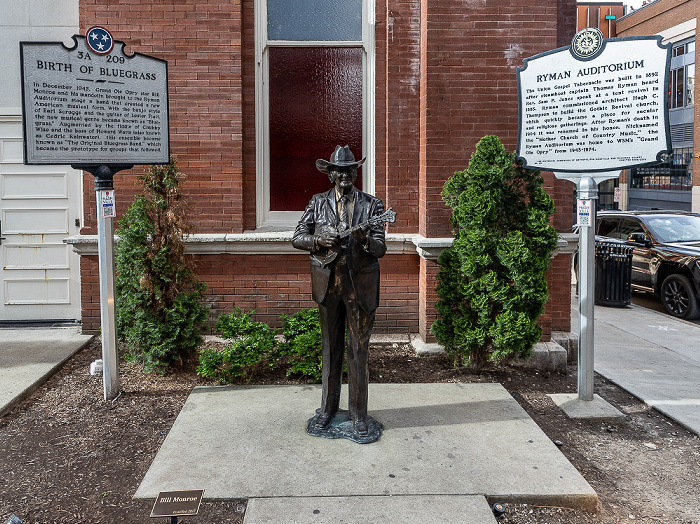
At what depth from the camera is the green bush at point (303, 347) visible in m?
6.18

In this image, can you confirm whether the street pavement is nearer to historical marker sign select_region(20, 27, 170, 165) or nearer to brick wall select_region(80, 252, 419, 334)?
brick wall select_region(80, 252, 419, 334)

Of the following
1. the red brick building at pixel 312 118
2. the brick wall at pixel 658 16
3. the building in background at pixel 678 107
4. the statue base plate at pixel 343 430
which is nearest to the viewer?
the statue base plate at pixel 343 430

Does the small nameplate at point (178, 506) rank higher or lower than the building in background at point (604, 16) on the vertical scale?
lower

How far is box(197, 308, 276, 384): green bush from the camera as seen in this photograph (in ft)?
20.0

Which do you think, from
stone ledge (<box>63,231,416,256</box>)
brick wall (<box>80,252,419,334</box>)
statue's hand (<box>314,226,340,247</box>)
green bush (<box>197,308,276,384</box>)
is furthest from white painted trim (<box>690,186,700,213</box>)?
statue's hand (<box>314,226,340,247</box>)

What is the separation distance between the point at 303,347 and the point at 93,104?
9.71ft

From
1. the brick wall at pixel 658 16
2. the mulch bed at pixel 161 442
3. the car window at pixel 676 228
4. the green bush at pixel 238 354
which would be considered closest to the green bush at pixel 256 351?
the green bush at pixel 238 354

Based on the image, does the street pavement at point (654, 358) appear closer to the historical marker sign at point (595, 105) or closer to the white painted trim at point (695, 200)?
the historical marker sign at point (595, 105)

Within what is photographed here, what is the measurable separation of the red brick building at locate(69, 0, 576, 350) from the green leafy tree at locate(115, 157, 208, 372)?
1.33 meters

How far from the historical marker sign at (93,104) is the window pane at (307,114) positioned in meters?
2.14

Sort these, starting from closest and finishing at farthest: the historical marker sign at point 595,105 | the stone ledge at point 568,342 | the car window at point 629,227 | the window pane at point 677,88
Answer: the historical marker sign at point 595,105 → the stone ledge at point 568,342 → the car window at point 629,227 → the window pane at point 677,88

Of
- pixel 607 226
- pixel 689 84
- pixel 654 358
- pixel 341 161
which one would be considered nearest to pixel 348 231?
pixel 341 161

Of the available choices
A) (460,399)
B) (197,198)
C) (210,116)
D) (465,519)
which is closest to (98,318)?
(197,198)

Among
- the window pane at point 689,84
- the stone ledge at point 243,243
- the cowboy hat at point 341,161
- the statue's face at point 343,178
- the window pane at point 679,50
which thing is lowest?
the stone ledge at point 243,243
